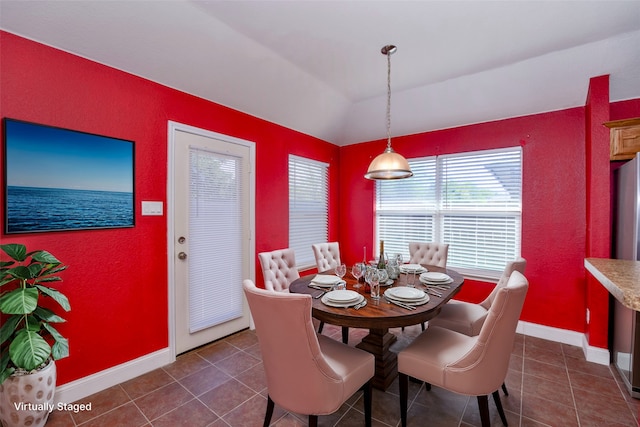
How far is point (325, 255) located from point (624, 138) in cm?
307

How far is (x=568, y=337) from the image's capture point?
2.96 m

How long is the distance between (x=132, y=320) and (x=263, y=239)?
1.54 meters

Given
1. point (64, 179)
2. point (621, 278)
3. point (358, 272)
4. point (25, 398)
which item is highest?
point (64, 179)

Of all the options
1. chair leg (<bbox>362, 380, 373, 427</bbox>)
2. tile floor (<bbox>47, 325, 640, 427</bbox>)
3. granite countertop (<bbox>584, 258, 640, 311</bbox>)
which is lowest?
tile floor (<bbox>47, 325, 640, 427</bbox>)

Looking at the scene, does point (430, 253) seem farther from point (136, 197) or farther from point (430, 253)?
point (136, 197)

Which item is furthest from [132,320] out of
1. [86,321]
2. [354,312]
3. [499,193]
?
[499,193]

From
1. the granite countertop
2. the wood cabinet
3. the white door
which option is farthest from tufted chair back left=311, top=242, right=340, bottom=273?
the wood cabinet

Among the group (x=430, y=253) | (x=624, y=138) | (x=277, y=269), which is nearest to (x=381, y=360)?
(x=277, y=269)

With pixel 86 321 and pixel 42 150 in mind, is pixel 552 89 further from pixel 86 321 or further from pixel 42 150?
pixel 86 321

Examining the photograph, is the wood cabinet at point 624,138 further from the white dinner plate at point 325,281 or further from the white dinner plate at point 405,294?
the white dinner plate at point 325,281

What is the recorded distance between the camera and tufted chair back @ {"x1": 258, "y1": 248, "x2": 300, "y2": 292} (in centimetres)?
267

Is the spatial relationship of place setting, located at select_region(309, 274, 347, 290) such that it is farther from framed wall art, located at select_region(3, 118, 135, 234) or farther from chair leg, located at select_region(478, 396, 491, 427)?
framed wall art, located at select_region(3, 118, 135, 234)

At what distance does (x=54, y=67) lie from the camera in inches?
76.9

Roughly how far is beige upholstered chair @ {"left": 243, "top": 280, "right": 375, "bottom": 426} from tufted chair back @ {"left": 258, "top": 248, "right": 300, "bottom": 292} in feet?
3.72
